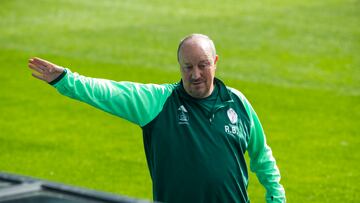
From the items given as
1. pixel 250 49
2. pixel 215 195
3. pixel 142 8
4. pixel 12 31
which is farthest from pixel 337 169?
pixel 142 8

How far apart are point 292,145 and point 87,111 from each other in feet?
10.7

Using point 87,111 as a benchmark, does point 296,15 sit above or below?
above

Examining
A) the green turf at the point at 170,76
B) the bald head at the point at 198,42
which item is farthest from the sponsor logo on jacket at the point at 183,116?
the green turf at the point at 170,76

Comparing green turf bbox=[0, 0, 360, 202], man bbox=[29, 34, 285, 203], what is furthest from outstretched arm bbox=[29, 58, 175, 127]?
green turf bbox=[0, 0, 360, 202]

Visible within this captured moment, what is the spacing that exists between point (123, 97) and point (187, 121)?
44 cm

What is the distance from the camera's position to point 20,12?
22.4 meters

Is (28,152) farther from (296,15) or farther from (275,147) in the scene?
(296,15)

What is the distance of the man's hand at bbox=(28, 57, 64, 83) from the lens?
240 inches

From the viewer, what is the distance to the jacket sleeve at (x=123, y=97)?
619cm

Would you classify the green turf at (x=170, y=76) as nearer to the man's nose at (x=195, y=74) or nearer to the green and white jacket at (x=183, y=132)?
the green and white jacket at (x=183, y=132)

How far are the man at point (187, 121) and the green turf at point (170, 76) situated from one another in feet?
15.0

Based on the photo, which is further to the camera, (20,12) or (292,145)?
(20,12)

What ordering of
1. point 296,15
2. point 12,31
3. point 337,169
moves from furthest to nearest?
1. point 296,15
2. point 12,31
3. point 337,169

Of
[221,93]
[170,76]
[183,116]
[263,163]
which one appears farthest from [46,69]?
[170,76]
